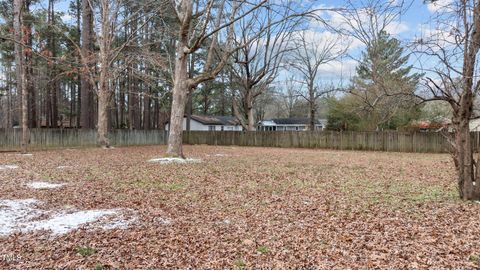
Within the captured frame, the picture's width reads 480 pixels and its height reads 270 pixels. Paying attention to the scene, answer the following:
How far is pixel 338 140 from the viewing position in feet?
73.2

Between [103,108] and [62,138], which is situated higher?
[103,108]

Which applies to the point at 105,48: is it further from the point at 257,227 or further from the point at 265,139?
the point at 257,227

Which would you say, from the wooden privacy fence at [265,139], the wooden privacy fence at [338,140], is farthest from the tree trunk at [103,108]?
the wooden privacy fence at [338,140]

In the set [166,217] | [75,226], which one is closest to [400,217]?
[166,217]

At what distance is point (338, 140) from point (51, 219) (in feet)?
64.1

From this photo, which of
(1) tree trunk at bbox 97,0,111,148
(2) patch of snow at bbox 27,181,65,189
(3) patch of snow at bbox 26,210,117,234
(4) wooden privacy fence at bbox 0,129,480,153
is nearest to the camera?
(3) patch of snow at bbox 26,210,117,234

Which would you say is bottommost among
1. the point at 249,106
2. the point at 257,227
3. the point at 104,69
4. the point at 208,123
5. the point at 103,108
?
the point at 257,227

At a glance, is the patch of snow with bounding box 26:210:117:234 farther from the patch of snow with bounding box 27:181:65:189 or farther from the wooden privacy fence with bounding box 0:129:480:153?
the wooden privacy fence with bounding box 0:129:480:153

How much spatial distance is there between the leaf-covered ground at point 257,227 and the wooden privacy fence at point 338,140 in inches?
487

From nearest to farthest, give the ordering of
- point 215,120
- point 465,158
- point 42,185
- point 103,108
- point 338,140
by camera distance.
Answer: point 465,158 → point 42,185 → point 103,108 → point 338,140 → point 215,120

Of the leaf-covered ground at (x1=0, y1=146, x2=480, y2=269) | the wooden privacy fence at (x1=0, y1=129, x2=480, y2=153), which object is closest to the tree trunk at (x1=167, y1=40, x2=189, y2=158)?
the leaf-covered ground at (x1=0, y1=146, x2=480, y2=269)

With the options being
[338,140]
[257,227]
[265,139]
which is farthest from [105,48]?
[257,227]

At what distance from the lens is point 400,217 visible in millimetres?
4840

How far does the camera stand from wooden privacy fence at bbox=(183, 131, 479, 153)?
1934 cm
